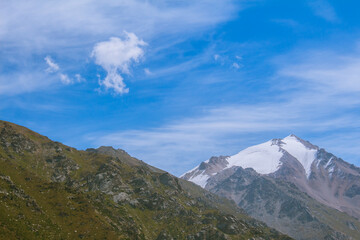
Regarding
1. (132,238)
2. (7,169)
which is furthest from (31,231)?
(132,238)

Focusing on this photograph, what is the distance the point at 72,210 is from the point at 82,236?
75.3 ft

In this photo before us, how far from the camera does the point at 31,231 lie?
122812 millimetres

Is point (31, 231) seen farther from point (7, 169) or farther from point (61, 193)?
point (7, 169)

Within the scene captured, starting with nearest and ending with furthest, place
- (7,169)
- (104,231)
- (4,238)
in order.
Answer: (4,238)
(104,231)
(7,169)

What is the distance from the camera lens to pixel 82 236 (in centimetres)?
14900

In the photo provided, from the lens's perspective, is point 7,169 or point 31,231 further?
point 7,169

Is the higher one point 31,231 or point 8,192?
point 8,192

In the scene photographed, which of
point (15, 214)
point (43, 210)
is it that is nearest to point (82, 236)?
point (43, 210)

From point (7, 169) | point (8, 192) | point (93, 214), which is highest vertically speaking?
point (7, 169)

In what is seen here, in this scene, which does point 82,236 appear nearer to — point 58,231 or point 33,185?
point 58,231

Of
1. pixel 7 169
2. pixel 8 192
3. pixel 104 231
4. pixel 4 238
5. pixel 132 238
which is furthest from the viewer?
pixel 132 238

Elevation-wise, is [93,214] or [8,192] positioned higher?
[8,192]

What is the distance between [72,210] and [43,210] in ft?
58.9

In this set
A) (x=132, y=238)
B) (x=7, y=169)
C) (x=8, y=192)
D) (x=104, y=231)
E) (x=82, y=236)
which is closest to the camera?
(x=8, y=192)
